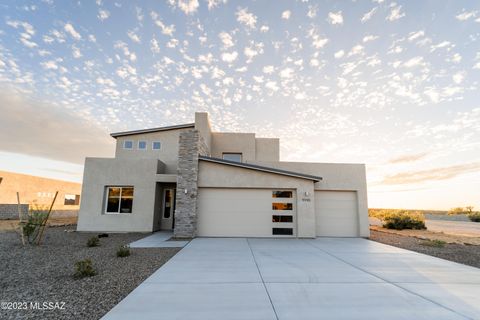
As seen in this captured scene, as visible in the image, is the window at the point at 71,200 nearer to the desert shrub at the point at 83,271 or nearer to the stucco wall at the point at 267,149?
the stucco wall at the point at 267,149

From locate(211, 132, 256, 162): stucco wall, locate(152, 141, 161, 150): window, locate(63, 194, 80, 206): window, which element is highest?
locate(211, 132, 256, 162): stucco wall

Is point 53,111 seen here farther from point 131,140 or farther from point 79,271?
point 79,271

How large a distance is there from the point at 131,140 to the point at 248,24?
427 inches

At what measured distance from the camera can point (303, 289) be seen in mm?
4254

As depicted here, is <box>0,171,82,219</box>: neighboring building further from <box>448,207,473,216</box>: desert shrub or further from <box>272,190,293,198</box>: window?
<box>448,207,473,216</box>: desert shrub

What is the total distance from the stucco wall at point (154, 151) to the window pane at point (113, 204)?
373 cm

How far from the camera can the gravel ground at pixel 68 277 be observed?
3.46 metres

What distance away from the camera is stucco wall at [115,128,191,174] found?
15.2m

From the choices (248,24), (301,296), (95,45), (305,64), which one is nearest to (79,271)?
(301,296)

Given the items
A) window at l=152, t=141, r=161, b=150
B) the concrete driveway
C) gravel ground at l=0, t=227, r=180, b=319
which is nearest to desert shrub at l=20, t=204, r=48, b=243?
gravel ground at l=0, t=227, r=180, b=319

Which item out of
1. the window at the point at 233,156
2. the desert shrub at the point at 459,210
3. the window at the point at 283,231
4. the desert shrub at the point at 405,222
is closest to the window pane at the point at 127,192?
the window at the point at 233,156

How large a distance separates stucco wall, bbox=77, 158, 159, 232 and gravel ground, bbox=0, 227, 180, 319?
3.56 meters

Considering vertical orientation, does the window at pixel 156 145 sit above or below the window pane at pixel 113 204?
above

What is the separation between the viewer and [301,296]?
3922 mm
